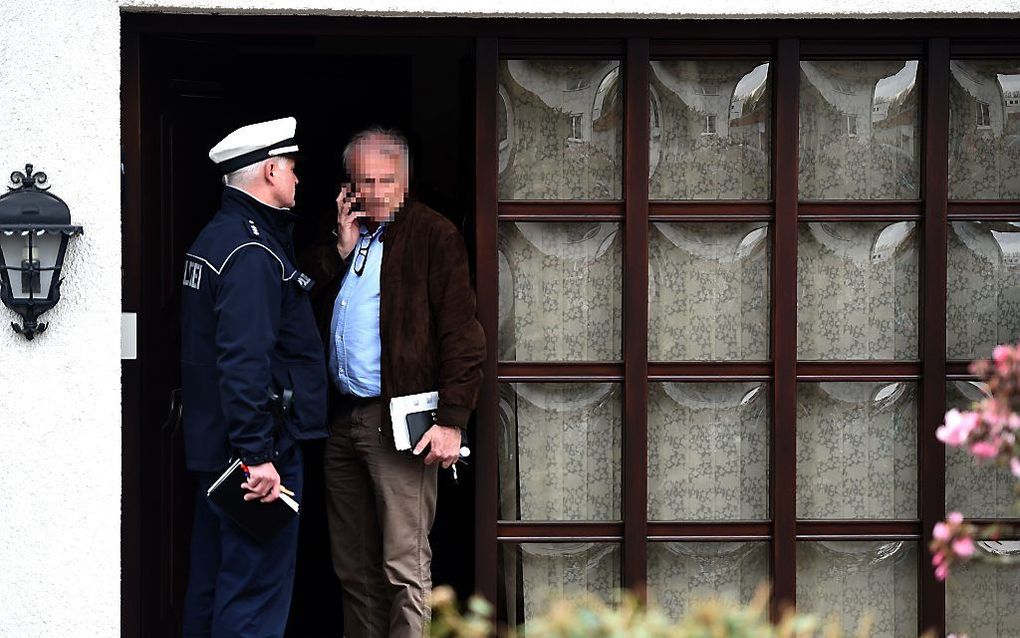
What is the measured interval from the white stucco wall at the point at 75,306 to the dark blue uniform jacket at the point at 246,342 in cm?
26

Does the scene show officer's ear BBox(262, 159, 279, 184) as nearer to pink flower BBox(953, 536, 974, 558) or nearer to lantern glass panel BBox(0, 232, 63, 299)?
lantern glass panel BBox(0, 232, 63, 299)

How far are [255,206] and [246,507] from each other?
3.15ft

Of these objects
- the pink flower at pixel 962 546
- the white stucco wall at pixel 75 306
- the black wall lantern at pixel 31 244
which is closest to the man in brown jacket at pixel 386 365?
the white stucco wall at pixel 75 306

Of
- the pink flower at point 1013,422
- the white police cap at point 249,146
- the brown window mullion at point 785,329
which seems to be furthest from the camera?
the brown window mullion at point 785,329

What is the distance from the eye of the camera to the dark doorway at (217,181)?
4441 millimetres

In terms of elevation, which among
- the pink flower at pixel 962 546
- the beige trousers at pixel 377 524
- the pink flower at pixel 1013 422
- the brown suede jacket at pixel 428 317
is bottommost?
the beige trousers at pixel 377 524

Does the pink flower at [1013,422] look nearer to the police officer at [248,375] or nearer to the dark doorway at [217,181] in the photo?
the police officer at [248,375]

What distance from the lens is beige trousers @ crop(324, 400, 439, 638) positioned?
450cm

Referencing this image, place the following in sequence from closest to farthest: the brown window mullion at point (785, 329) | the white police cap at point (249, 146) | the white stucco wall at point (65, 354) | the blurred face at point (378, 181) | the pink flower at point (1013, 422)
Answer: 1. the pink flower at point (1013, 422)
2. the white stucco wall at point (65, 354)
3. the white police cap at point (249, 146)
4. the brown window mullion at point (785, 329)
5. the blurred face at point (378, 181)

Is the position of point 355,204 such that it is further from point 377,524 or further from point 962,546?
point 962,546

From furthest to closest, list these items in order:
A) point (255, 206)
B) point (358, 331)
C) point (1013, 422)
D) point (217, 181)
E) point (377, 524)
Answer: point (217, 181)
point (377, 524)
point (358, 331)
point (255, 206)
point (1013, 422)

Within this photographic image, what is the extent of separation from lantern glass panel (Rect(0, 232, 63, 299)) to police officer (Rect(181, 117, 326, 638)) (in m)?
0.43

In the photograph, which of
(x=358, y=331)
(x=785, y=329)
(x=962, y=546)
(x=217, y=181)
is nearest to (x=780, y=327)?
(x=785, y=329)

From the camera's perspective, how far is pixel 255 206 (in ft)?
14.1
